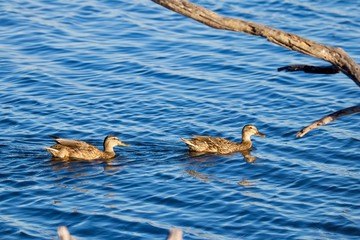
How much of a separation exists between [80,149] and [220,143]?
2.45 meters

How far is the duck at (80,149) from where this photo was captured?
53.1ft

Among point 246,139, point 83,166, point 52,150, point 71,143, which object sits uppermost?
point 246,139

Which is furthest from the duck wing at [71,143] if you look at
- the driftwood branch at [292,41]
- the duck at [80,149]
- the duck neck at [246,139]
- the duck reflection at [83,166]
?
the driftwood branch at [292,41]

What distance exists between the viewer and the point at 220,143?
16672 mm

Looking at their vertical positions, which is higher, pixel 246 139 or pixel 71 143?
pixel 246 139

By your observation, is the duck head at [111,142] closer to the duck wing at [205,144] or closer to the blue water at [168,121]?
the blue water at [168,121]

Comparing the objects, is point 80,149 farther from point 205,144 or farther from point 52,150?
point 205,144

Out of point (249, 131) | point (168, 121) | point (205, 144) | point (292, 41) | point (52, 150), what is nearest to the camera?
point (292, 41)

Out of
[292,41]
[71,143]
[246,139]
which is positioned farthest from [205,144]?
[292,41]

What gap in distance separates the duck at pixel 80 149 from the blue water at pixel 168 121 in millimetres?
158

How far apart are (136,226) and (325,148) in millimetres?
4682

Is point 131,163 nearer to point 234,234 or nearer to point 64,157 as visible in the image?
point 64,157

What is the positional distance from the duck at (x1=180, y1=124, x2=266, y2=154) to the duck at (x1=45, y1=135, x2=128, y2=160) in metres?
1.26

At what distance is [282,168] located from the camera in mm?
15680
